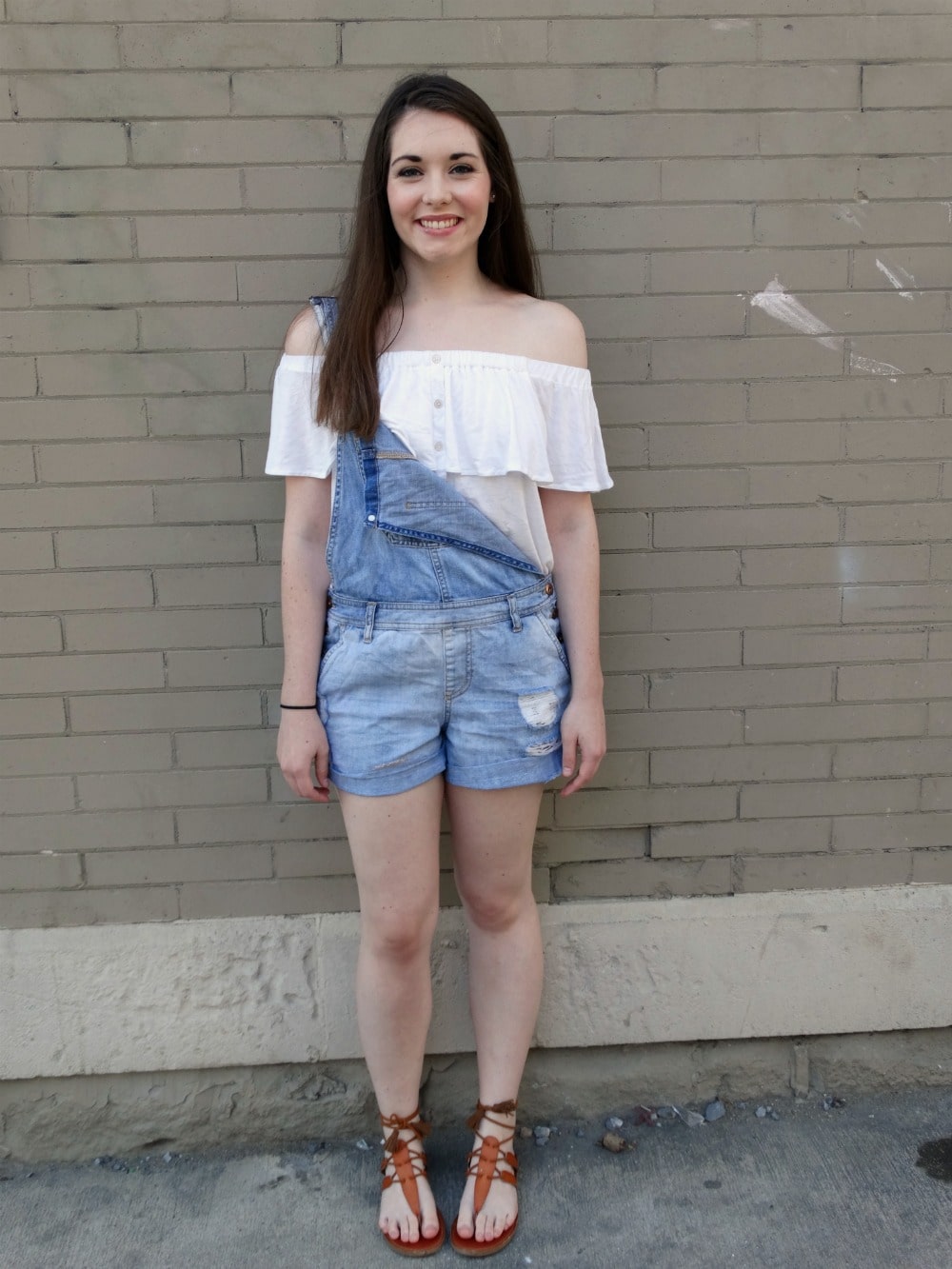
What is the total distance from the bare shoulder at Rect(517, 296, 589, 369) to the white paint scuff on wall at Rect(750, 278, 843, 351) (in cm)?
58

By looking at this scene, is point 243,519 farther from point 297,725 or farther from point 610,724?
point 610,724

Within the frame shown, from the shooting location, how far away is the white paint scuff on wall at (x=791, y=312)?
2680mm

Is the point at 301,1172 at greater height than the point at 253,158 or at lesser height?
lesser

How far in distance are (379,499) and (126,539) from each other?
2.59 feet

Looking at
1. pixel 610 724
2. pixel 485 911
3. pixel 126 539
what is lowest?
pixel 485 911

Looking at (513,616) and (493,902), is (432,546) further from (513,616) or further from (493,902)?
(493,902)

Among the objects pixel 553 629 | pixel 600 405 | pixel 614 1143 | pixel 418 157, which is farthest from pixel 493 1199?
pixel 418 157

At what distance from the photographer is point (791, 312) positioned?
269cm

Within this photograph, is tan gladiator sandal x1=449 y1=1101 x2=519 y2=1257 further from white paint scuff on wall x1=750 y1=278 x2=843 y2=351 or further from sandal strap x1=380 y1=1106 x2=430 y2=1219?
white paint scuff on wall x1=750 y1=278 x2=843 y2=351

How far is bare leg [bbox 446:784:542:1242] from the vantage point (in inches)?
94.2

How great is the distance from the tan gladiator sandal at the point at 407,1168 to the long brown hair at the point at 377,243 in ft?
5.04

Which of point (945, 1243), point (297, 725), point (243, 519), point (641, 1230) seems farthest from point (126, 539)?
point (945, 1243)

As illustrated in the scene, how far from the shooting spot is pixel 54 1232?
101 inches

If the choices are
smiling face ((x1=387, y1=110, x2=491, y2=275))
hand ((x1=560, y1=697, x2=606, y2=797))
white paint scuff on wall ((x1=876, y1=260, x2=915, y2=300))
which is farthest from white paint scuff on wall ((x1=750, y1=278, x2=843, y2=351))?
hand ((x1=560, y1=697, x2=606, y2=797))
